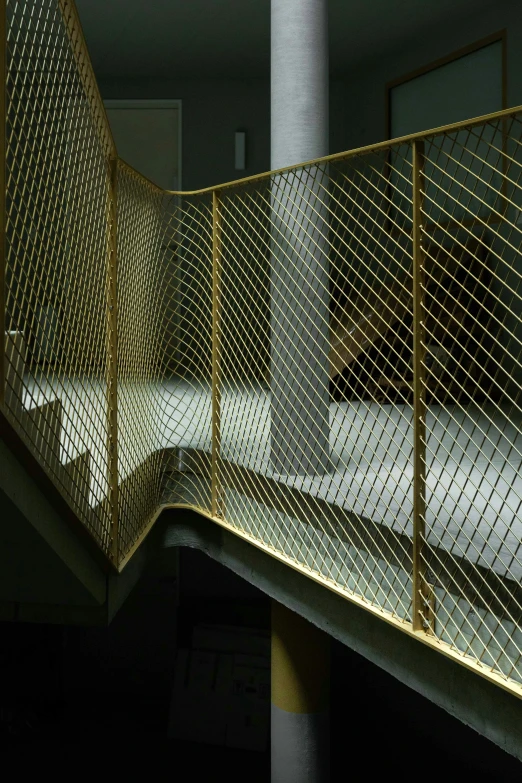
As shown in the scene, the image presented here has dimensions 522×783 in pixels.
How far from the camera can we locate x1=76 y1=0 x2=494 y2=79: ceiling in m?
6.09

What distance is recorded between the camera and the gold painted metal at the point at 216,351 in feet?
11.1

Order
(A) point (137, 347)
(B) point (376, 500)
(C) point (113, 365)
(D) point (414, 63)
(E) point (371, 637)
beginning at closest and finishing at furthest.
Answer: (E) point (371, 637), (C) point (113, 365), (B) point (376, 500), (A) point (137, 347), (D) point (414, 63)

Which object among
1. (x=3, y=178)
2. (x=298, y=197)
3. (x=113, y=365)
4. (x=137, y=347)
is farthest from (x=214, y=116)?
(x=3, y=178)

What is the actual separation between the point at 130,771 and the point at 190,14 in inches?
210

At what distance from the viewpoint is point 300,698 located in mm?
3809

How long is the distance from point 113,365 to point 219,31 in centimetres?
455

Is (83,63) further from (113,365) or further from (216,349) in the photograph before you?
(216,349)

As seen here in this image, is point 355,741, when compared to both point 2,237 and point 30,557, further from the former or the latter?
point 2,237

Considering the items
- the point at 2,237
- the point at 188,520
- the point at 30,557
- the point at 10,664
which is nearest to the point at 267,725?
the point at 10,664

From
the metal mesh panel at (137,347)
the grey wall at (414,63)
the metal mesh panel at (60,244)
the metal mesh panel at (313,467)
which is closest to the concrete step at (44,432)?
the metal mesh panel at (60,244)

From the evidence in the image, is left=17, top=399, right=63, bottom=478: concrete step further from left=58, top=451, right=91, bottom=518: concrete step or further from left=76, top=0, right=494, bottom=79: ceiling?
left=76, top=0, right=494, bottom=79: ceiling

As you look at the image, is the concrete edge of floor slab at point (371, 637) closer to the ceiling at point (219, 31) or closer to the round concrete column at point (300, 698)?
the round concrete column at point (300, 698)

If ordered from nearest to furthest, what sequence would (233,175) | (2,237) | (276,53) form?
(2,237) → (276,53) → (233,175)

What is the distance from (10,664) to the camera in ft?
20.7
